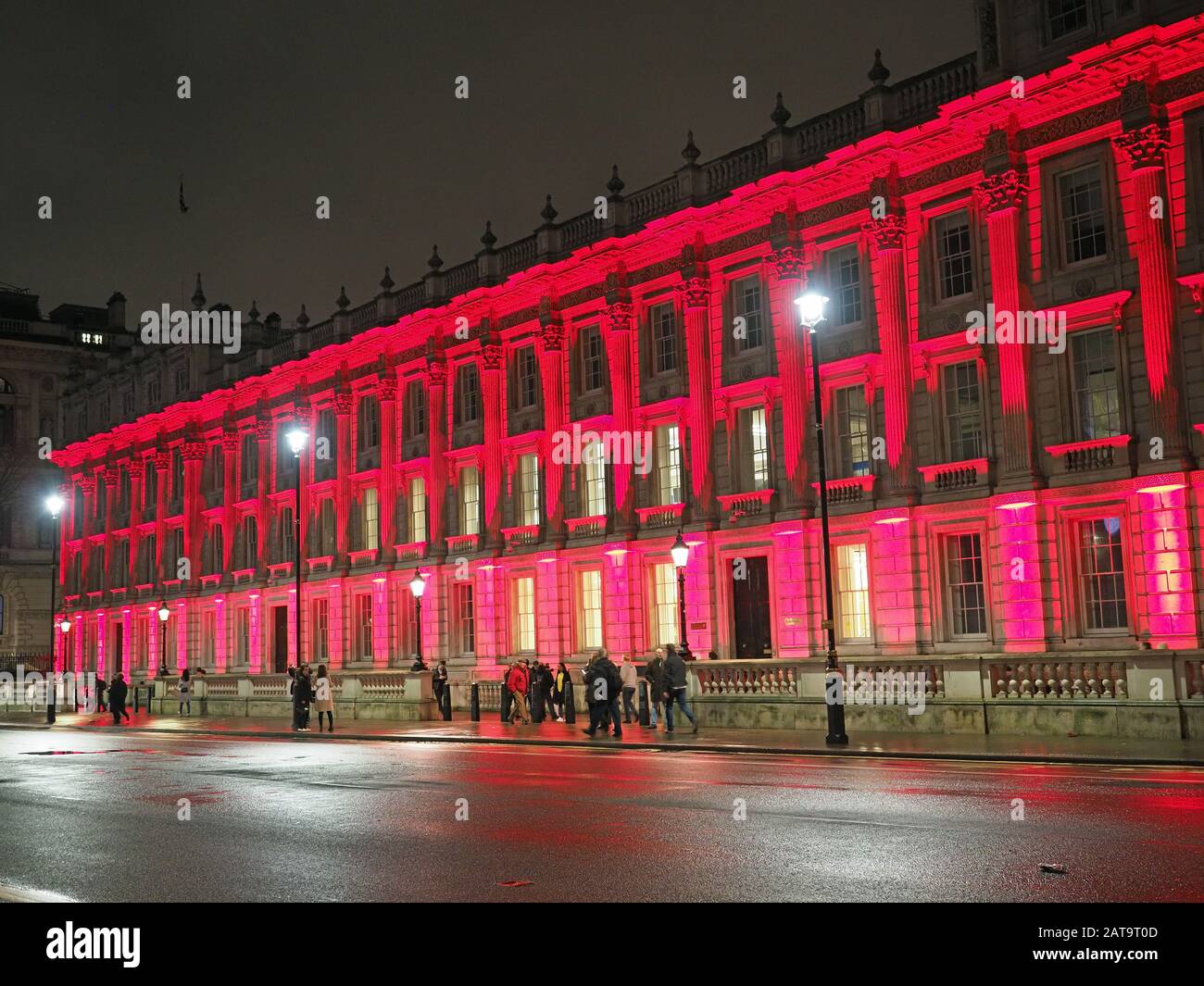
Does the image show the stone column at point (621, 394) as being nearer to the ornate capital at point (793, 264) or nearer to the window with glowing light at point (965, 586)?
the ornate capital at point (793, 264)

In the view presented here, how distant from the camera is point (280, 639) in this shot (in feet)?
179

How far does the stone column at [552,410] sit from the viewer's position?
4081 cm

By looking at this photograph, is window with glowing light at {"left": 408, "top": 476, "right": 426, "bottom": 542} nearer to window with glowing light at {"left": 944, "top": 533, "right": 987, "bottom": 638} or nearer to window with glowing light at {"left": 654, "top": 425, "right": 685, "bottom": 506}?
window with glowing light at {"left": 654, "top": 425, "right": 685, "bottom": 506}

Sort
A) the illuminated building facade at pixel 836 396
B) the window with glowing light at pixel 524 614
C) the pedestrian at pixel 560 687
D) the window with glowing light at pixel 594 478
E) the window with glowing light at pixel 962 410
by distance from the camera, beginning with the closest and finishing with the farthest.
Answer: the illuminated building facade at pixel 836 396 → the window with glowing light at pixel 962 410 → the pedestrian at pixel 560 687 → the window with glowing light at pixel 594 478 → the window with glowing light at pixel 524 614

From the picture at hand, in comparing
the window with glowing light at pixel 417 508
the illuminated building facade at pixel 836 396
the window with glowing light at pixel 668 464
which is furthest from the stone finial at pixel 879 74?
the window with glowing light at pixel 417 508

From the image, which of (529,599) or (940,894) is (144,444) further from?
(940,894)

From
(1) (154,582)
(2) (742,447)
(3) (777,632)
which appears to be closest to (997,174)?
(2) (742,447)

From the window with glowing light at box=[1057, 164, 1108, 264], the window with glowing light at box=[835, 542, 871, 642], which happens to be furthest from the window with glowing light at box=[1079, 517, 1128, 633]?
the window with glowing light at box=[1057, 164, 1108, 264]

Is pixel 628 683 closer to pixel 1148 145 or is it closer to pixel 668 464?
pixel 668 464

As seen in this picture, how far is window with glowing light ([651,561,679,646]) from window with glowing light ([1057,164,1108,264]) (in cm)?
1443

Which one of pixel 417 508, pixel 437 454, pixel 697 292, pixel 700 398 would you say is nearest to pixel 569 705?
pixel 700 398

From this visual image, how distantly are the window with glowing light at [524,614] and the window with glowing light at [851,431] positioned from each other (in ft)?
43.4

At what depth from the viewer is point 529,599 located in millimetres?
42188

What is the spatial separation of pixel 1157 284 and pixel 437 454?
2634 centimetres
